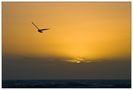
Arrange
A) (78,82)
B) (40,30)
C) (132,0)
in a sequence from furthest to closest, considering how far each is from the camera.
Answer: (78,82)
(40,30)
(132,0)

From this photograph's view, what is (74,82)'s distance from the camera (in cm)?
1524

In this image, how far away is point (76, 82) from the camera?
1499 centimetres

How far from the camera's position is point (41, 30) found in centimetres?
493

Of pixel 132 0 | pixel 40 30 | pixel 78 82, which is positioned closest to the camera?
pixel 132 0

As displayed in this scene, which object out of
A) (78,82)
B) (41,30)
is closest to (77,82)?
(78,82)

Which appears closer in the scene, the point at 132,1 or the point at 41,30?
the point at 132,1

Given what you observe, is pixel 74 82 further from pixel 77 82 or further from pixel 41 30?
pixel 41 30

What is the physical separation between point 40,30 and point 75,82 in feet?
34.6

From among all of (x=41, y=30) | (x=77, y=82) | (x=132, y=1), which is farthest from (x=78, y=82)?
(x=132, y=1)

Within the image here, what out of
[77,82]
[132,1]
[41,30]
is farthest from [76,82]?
[132,1]

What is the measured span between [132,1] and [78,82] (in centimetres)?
1099

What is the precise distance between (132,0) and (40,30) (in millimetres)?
1632

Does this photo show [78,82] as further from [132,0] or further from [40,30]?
[132,0]

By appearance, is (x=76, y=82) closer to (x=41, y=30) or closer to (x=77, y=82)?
(x=77, y=82)
